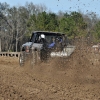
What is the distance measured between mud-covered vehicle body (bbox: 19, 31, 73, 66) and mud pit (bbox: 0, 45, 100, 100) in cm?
35

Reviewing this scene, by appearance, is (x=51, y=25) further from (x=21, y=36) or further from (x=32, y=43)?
(x=32, y=43)

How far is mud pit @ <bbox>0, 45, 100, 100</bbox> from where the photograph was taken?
19.8ft

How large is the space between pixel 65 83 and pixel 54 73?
6.70ft

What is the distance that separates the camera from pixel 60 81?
27.1 feet

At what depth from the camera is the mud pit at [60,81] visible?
6.03 metres

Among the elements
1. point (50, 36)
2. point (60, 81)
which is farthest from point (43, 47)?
point (60, 81)

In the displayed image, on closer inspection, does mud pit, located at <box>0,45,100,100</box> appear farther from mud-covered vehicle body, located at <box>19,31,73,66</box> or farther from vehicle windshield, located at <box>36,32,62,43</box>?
vehicle windshield, located at <box>36,32,62,43</box>

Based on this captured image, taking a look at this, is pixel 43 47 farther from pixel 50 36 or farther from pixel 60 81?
pixel 60 81

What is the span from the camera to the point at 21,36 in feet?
174

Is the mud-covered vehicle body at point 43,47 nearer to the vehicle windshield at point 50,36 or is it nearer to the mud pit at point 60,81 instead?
the vehicle windshield at point 50,36

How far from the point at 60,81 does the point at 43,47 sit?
3.37 metres

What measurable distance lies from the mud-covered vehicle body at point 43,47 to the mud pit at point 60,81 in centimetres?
35

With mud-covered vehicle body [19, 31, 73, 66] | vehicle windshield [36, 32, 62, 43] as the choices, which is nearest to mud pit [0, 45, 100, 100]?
mud-covered vehicle body [19, 31, 73, 66]

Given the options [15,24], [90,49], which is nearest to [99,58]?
[90,49]
